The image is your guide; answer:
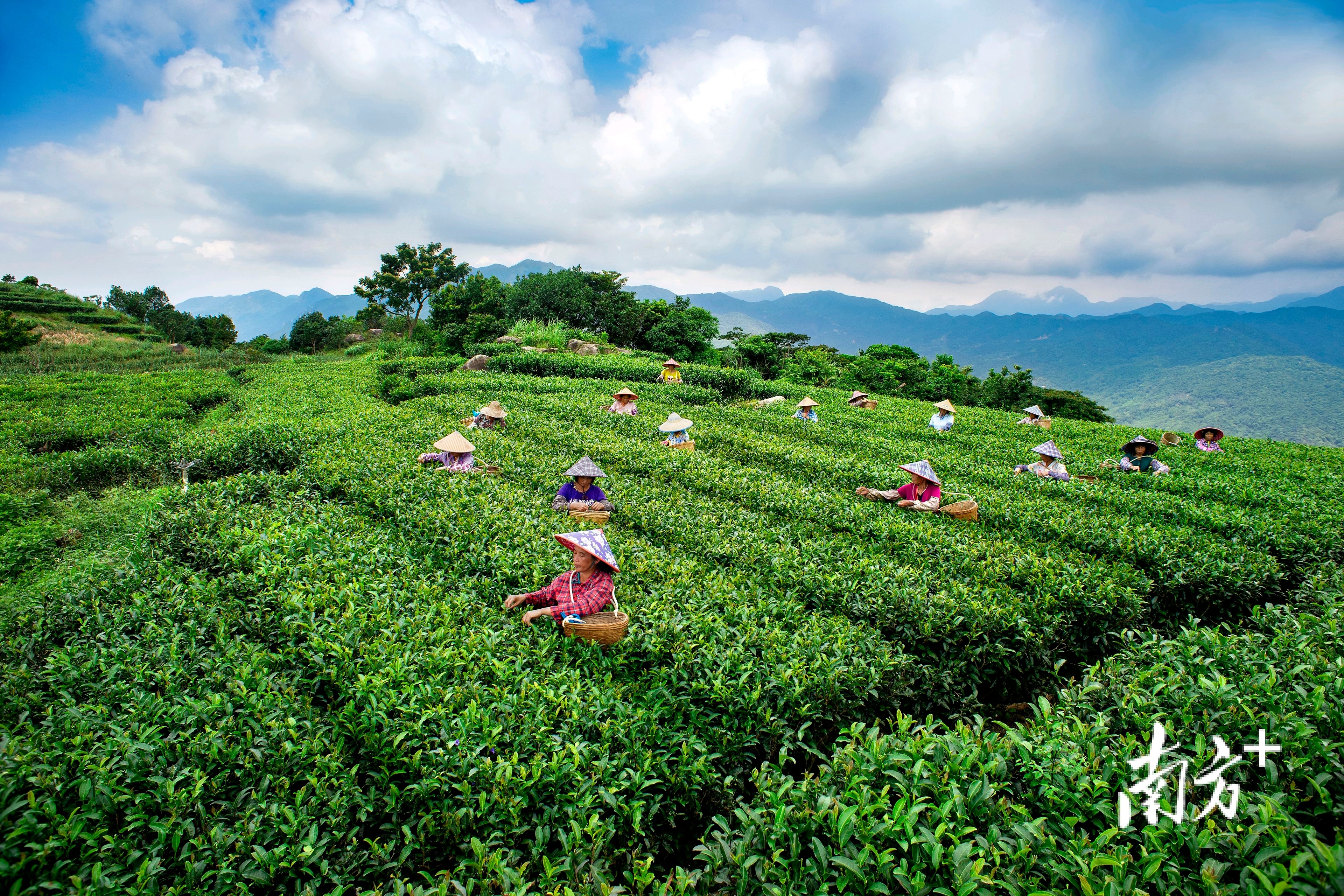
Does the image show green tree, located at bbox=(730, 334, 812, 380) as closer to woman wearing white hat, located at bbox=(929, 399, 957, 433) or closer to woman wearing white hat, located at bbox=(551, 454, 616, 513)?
woman wearing white hat, located at bbox=(929, 399, 957, 433)

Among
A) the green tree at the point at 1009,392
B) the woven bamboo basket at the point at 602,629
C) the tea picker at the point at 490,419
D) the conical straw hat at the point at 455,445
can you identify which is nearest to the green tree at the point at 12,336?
the tea picker at the point at 490,419

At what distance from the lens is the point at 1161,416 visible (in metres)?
140

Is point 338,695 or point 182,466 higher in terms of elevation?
point 182,466

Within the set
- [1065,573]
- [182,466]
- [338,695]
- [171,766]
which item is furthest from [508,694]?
[182,466]

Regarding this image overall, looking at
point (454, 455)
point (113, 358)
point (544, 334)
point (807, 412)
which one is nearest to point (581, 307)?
point (544, 334)

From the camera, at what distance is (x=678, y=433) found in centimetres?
1099

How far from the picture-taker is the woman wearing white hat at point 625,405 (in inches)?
515

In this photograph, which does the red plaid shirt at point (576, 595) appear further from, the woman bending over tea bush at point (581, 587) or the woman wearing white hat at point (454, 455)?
the woman wearing white hat at point (454, 455)

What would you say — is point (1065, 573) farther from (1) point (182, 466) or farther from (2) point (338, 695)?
(1) point (182, 466)

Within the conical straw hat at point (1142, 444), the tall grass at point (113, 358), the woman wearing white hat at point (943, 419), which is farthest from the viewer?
the tall grass at point (113, 358)

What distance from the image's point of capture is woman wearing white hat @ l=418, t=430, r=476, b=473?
8.05 meters

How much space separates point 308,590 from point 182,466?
6263 mm

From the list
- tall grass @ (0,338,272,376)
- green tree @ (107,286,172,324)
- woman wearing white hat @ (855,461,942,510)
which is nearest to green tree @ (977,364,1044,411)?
woman wearing white hat @ (855,461,942,510)

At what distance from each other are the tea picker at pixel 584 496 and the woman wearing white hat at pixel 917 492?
3.87 meters
